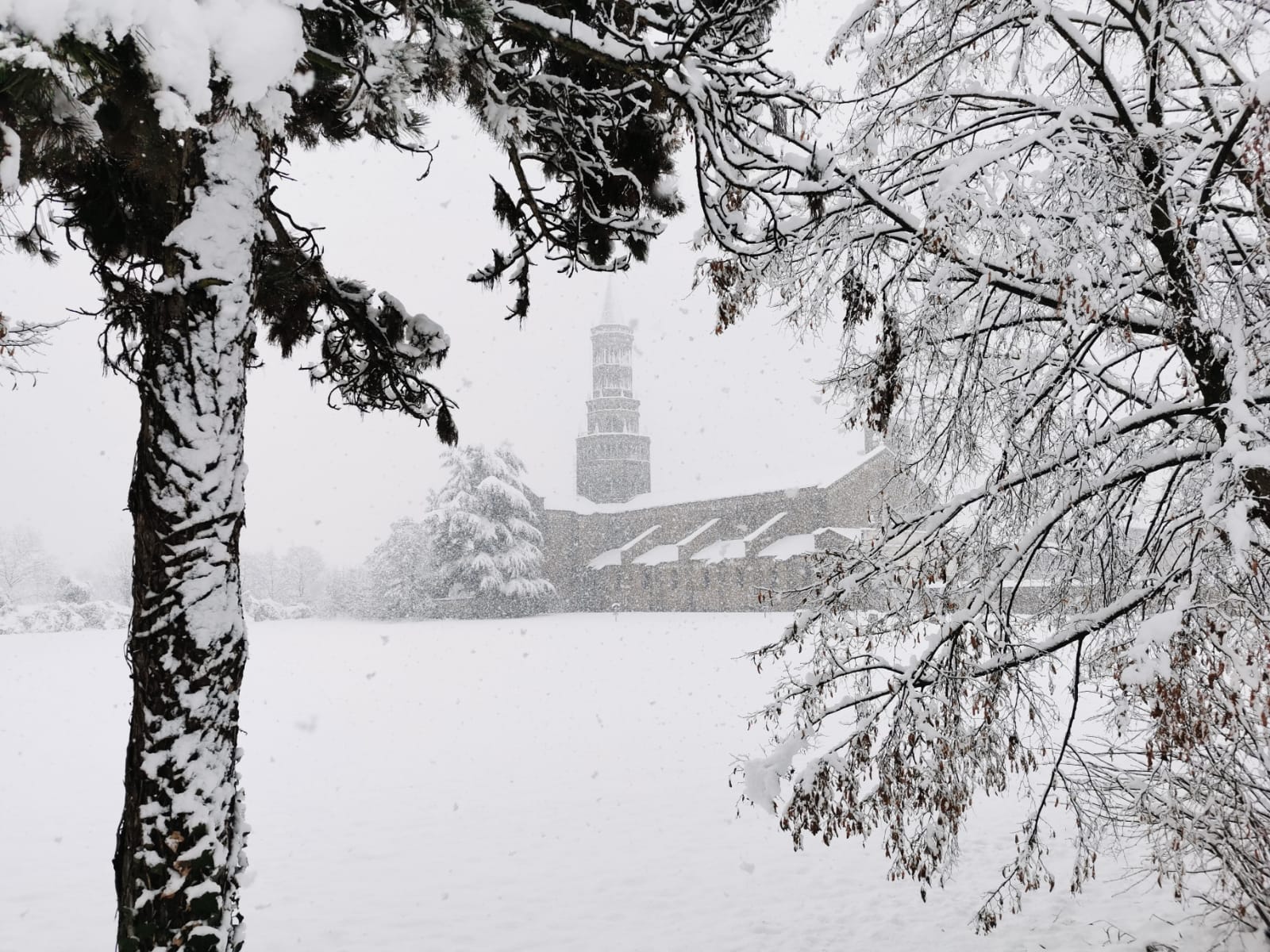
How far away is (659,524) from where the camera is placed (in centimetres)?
5891

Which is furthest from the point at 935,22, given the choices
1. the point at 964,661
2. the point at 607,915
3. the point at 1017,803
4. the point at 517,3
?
the point at 1017,803

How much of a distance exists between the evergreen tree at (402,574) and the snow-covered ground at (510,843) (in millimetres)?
31915

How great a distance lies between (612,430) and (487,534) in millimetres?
24573

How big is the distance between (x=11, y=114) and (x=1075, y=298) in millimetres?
4283

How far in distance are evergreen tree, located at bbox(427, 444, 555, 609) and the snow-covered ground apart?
29.1 m

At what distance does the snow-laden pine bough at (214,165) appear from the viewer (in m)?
2.54

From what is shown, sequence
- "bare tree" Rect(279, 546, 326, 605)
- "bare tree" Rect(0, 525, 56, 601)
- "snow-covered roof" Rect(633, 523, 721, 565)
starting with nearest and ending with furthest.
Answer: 1. "snow-covered roof" Rect(633, 523, 721, 565)
2. "bare tree" Rect(0, 525, 56, 601)
3. "bare tree" Rect(279, 546, 326, 605)

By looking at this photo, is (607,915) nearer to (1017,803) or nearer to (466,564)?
(1017,803)

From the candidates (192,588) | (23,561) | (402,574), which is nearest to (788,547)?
(402,574)

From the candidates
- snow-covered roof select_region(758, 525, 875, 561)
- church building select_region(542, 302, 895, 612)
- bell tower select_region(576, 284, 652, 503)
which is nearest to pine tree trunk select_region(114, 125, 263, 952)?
church building select_region(542, 302, 895, 612)

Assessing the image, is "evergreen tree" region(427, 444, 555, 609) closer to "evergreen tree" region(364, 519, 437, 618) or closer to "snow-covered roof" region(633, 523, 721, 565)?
"evergreen tree" region(364, 519, 437, 618)

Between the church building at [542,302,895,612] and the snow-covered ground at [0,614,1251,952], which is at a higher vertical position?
the church building at [542,302,895,612]

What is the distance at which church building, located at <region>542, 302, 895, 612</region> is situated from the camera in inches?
1844

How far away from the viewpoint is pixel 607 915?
7309 mm
